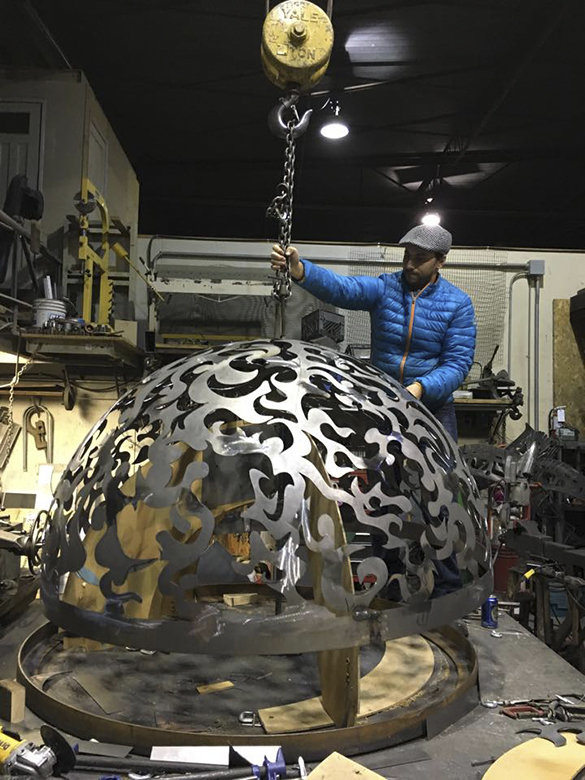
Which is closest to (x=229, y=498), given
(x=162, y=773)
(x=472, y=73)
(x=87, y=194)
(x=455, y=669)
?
(x=455, y=669)

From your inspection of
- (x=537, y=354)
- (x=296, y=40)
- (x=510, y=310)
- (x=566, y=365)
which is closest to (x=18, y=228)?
(x=296, y=40)

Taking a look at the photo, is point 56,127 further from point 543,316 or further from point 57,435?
point 543,316

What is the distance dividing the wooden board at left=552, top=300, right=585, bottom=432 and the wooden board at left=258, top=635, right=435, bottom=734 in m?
3.21

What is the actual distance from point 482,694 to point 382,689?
257 mm

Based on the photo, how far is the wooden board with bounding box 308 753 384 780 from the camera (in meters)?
1.12

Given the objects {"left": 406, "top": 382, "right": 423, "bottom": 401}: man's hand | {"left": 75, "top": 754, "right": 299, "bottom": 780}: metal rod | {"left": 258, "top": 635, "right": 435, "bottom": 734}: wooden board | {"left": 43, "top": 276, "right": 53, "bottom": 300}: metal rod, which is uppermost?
{"left": 43, "top": 276, "right": 53, "bottom": 300}: metal rod

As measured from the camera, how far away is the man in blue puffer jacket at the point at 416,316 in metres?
2.32

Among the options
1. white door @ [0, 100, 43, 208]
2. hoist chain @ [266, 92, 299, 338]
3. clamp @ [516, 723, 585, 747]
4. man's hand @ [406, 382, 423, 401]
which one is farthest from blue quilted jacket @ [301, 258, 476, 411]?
white door @ [0, 100, 43, 208]

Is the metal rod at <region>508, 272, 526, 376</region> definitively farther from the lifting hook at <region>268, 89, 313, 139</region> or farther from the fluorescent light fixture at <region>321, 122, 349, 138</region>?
the lifting hook at <region>268, 89, 313, 139</region>

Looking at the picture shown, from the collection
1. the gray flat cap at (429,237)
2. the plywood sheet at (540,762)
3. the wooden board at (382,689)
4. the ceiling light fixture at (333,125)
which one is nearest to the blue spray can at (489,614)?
the wooden board at (382,689)

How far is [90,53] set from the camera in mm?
4387

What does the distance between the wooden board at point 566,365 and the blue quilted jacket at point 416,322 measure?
2.60 meters

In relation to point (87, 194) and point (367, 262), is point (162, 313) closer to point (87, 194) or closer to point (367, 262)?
point (87, 194)

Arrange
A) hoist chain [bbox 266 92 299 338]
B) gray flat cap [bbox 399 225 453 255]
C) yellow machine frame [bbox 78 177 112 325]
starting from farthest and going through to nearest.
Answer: yellow machine frame [bbox 78 177 112 325], gray flat cap [bbox 399 225 453 255], hoist chain [bbox 266 92 299 338]
